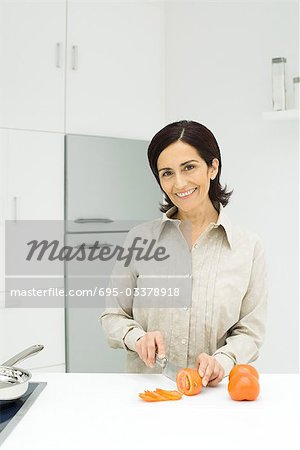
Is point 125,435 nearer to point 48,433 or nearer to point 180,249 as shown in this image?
point 48,433

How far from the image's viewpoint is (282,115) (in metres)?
2.72

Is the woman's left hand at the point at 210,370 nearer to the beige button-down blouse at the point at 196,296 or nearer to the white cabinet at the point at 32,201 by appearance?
the beige button-down blouse at the point at 196,296

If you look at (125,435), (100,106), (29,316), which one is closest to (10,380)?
(125,435)

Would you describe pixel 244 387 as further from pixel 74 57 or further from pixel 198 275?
pixel 74 57

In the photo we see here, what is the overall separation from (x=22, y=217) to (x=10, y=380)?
5.05ft

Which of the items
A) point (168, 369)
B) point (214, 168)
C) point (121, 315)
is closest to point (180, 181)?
point (214, 168)

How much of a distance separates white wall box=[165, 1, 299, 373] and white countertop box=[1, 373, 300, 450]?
4.64ft

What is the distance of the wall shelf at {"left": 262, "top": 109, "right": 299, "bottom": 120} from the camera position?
268cm

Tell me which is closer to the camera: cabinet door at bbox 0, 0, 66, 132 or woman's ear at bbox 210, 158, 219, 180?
woman's ear at bbox 210, 158, 219, 180

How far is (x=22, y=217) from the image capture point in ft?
9.34

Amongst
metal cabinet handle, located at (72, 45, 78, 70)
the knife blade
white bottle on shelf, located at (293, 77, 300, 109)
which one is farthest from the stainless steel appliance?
the knife blade

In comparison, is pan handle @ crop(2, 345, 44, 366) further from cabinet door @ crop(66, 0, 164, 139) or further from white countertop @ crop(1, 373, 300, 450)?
cabinet door @ crop(66, 0, 164, 139)

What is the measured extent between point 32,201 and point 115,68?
877 millimetres

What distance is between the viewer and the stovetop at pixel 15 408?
1.17 meters
